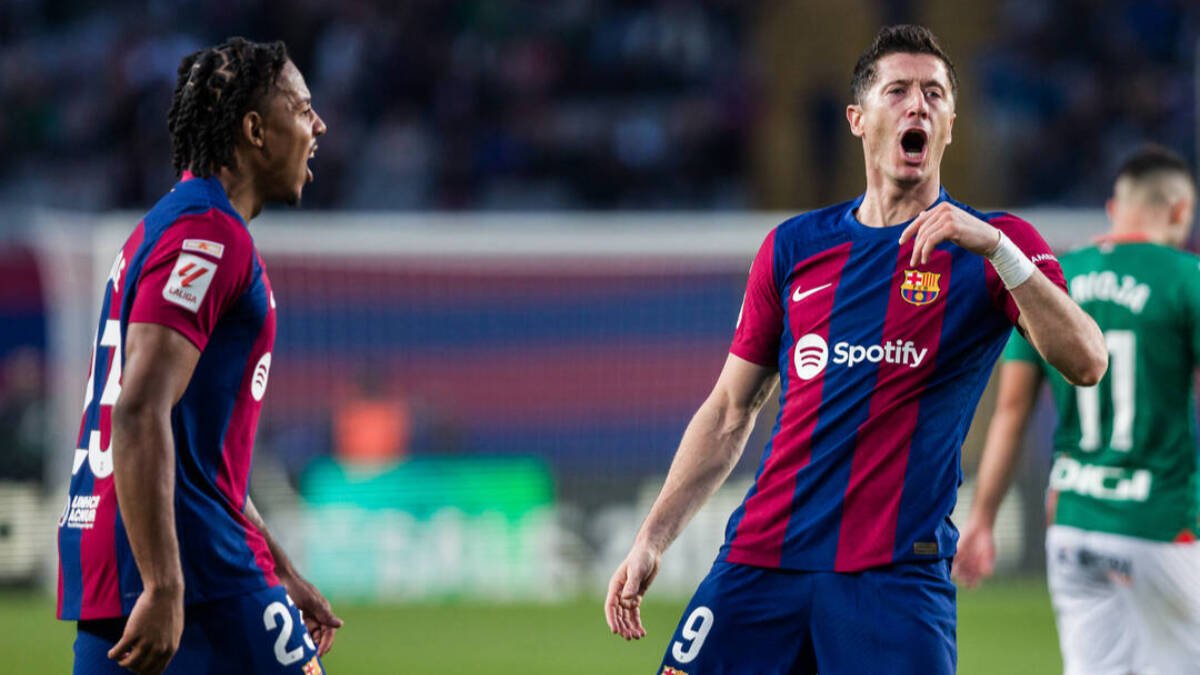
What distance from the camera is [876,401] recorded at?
416 centimetres

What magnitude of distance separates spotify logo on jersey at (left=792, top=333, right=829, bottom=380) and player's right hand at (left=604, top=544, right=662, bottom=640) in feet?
1.98

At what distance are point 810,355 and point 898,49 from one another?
32.7 inches

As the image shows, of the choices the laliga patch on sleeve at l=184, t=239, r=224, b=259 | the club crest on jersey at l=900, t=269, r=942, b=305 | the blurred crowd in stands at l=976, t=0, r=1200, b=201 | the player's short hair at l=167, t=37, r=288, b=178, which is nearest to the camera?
the laliga patch on sleeve at l=184, t=239, r=224, b=259

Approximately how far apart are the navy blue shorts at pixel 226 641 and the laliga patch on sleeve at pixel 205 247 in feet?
2.62

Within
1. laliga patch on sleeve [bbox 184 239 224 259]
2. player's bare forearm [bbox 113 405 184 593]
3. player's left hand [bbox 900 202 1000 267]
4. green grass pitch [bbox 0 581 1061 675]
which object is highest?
player's left hand [bbox 900 202 1000 267]

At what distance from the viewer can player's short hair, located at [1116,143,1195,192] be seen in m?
6.24

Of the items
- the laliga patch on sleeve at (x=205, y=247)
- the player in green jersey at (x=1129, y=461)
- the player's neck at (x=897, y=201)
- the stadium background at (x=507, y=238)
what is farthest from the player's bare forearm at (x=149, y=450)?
the stadium background at (x=507, y=238)

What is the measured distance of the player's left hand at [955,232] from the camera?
3807 mm

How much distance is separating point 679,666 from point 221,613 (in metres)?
1.16

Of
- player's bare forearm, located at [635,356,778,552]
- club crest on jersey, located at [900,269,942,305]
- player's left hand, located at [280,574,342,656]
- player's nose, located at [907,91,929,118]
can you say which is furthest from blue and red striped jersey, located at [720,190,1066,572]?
player's left hand, located at [280,574,342,656]

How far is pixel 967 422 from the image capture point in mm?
4230

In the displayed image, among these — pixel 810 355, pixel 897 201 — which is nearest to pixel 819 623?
pixel 810 355

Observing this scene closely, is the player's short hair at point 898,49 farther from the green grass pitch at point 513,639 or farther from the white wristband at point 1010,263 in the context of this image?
the green grass pitch at point 513,639

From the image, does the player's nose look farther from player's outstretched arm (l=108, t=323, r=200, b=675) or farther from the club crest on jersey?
player's outstretched arm (l=108, t=323, r=200, b=675)
